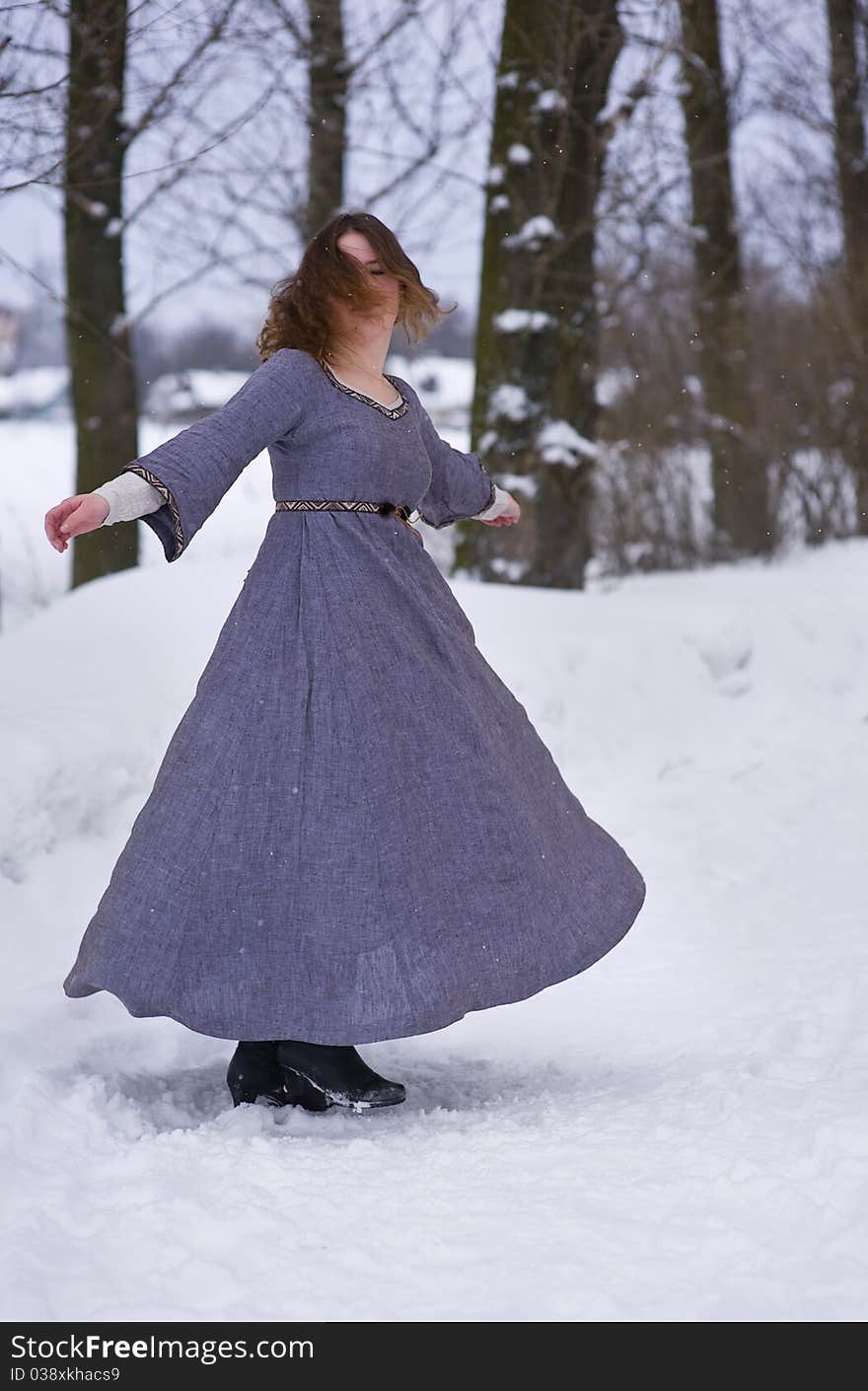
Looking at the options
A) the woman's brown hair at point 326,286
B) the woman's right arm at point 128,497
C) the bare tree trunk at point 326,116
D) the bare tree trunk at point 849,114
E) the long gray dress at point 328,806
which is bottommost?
the long gray dress at point 328,806

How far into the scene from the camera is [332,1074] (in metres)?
3.00

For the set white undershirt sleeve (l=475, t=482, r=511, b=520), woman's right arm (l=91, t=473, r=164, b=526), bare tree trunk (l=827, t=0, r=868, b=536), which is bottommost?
woman's right arm (l=91, t=473, r=164, b=526)

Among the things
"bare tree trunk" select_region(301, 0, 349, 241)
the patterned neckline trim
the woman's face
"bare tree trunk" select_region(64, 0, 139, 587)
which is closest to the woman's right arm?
the patterned neckline trim

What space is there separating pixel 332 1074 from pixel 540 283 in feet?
16.1

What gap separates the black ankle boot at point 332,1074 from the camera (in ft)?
9.84

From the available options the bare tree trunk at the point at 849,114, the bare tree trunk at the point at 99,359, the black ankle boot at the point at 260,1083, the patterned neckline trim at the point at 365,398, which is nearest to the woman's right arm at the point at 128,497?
the patterned neckline trim at the point at 365,398

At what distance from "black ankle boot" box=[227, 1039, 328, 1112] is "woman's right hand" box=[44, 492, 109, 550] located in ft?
3.64

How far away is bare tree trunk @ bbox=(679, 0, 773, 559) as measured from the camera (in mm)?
9289

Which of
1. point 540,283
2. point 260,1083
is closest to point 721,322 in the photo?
point 540,283

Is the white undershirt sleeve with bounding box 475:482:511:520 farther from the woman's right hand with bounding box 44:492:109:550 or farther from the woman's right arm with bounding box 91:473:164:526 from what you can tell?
the woman's right hand with bounding box 44:492:109:550

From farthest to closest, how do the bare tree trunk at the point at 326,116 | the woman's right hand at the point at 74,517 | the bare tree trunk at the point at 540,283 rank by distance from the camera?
the bare tree trunk at the point at 326,116 → the bare tree trunk at the point at 540,283 → the woman's right hand at the point at 74,517

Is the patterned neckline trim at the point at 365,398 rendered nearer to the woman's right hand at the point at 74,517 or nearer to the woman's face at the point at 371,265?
the woman's face at the point at 371,265

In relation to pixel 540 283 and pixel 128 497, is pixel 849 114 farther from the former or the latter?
pixel 128 497

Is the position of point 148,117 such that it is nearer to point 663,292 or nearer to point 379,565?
point 379,565
